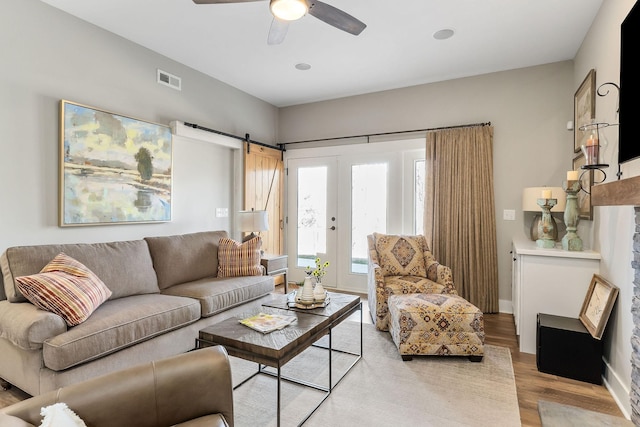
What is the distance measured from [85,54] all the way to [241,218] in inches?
86.2

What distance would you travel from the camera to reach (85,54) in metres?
2.99

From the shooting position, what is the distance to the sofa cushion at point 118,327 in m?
1.92

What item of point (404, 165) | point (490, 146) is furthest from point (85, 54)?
point (490, 146)

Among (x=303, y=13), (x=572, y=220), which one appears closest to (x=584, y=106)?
(x=572, y=220)

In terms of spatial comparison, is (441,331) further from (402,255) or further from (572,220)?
(572,220)

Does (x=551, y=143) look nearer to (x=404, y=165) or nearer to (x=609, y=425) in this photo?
(x=404, y=165)

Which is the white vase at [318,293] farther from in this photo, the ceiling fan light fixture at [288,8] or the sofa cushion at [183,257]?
the ceiling fan light fixture at [288,8]

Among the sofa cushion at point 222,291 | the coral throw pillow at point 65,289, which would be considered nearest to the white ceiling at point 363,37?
the coral throw pillow at point 65,289

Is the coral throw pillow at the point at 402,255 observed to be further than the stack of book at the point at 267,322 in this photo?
Yes

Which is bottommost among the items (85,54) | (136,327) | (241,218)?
(136,327)

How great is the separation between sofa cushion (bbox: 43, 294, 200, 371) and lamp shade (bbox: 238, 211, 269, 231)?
143cm

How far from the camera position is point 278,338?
194cm

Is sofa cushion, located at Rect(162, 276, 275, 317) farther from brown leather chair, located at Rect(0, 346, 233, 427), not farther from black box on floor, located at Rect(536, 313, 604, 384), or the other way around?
black box on floor, located at Rect(536, 313, 604, 384)

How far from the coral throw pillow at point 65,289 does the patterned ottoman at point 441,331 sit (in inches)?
88.9
